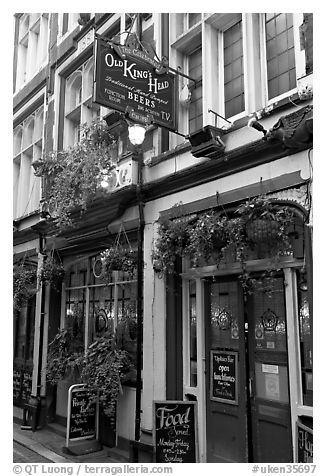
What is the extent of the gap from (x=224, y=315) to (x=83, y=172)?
11.4 feet

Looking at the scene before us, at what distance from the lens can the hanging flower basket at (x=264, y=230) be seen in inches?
201

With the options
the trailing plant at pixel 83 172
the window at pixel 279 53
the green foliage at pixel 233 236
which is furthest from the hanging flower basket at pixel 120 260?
the window at pixel 279 53

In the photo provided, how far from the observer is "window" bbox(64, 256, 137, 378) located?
7.82 m

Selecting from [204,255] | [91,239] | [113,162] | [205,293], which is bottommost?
Answer: [205,293]

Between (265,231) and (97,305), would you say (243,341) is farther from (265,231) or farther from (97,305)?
(97,305)

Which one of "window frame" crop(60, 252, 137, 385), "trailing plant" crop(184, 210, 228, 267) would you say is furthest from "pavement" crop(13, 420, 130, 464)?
"trailing plant" crop(184, 210, 228, 267)

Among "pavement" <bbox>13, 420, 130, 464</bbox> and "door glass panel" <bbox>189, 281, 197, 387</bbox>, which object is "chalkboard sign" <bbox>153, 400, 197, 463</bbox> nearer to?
"door glass panel" <bbox>189, 281, 197, 387</bbox>

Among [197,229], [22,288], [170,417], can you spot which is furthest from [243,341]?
[22,288]

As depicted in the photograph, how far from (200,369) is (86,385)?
2.12 m

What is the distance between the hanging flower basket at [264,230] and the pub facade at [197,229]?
60 millimetres

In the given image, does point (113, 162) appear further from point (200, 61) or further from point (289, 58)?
point (289, 58)

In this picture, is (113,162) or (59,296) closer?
(113,162)

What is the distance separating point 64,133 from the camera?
411 inches
